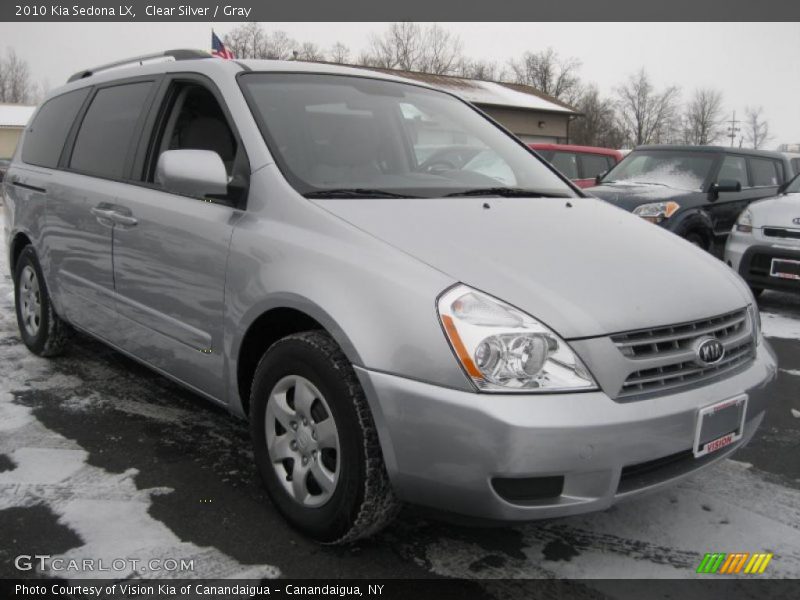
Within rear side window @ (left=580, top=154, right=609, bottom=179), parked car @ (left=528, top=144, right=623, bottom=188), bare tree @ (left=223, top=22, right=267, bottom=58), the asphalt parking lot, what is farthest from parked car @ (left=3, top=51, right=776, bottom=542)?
bare tree @ (left=223, top=22, right=267, bottom=58)

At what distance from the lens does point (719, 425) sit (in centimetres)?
228

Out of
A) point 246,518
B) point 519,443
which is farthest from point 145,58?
point 519,443

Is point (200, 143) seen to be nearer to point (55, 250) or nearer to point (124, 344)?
point (124, 344)

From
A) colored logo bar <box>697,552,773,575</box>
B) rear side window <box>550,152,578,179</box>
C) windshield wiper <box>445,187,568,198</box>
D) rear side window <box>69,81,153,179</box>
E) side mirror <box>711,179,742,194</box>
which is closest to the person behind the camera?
colored logo bar <box>697,552,773,575</box>

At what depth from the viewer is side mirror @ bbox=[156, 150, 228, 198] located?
2.69 meters

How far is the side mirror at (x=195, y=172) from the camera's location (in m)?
2.69

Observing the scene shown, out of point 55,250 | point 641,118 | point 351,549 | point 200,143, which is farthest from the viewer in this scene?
point 641,118

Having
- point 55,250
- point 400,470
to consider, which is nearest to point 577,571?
point 400,470

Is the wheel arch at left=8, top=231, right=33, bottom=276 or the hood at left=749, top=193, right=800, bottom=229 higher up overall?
the hood at left=749, top=193, right=800, bottom=229

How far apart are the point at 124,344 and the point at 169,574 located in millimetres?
1547

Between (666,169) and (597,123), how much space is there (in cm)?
6880

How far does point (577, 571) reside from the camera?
232 centimetres

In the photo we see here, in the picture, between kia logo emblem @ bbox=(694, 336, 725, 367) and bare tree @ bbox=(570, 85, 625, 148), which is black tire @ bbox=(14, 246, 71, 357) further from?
bare tree @ bbox=(570, 85, 625, 148)

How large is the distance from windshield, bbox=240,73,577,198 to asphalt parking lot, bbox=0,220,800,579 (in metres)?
1.24
